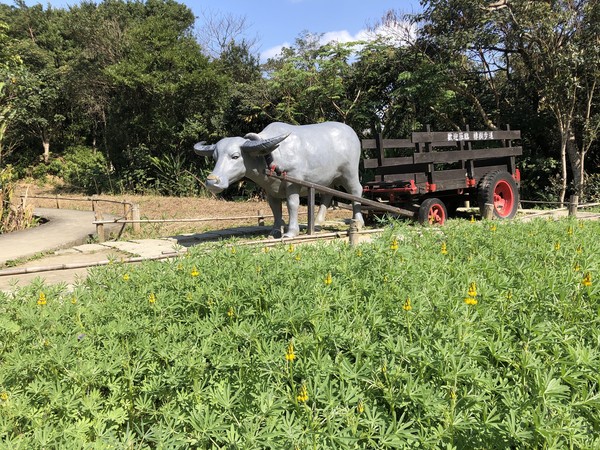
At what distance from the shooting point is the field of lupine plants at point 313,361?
137cm

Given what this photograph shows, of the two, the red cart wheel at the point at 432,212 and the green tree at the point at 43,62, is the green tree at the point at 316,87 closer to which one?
the red cart wheel at the point at 432,212

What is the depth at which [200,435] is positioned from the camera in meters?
1.40

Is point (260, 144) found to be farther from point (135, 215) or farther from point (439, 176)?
point (135, 215)

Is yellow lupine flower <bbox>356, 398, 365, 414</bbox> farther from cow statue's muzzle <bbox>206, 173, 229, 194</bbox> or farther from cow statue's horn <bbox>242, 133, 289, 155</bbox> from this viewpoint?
cow statue's horn <bbox>242, 133, 289, 155</bbox>

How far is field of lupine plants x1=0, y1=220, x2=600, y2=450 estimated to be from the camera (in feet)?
4.50

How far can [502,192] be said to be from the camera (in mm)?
7711

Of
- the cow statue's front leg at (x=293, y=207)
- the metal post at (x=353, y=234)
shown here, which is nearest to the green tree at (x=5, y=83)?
the cow statue's front leg at (x=293, y=207)

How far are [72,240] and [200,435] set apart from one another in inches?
265

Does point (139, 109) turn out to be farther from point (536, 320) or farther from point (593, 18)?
point (536, 320)

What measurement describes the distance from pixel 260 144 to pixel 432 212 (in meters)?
2.83

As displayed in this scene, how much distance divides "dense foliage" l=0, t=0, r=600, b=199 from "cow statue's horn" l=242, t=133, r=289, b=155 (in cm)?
649

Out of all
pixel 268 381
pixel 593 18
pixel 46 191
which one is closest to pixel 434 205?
pixel 268 381

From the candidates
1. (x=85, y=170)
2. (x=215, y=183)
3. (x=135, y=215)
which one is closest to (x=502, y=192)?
(x=215, y=183)

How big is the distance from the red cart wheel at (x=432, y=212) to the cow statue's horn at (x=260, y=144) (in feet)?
7.42
